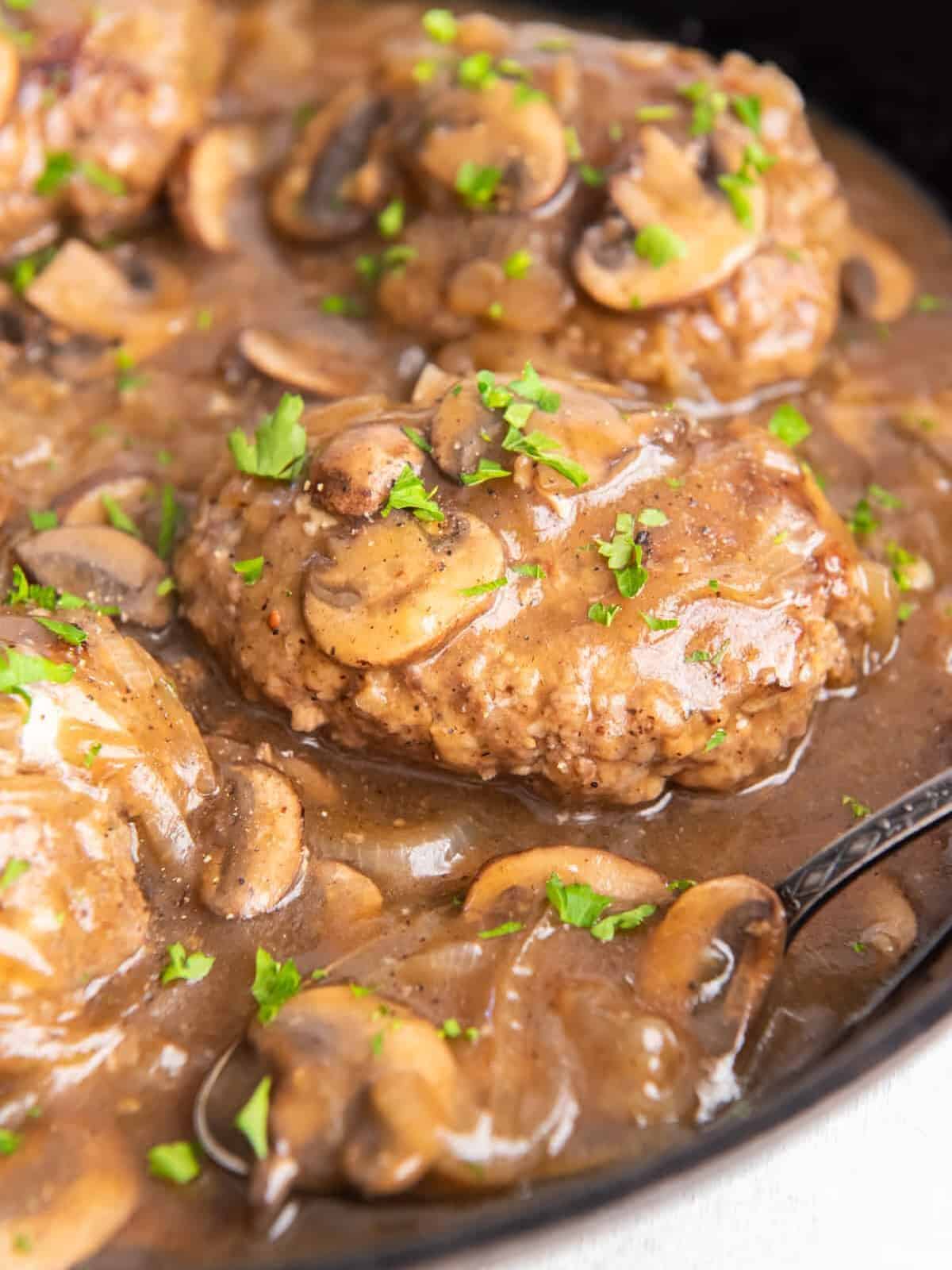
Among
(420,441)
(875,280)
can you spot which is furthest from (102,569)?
(875,280)

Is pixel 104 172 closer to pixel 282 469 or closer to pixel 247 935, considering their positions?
pixel 282 469

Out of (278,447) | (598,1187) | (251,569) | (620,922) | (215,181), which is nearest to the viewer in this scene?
(598,1187)

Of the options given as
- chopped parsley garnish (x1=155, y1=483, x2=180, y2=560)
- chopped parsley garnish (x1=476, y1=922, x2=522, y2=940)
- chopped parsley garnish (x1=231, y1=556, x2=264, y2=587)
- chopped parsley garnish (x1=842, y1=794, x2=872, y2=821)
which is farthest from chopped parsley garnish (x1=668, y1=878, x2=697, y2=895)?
chopped parsley garnish (x1=155, y1=483, x2=180, y2=560)

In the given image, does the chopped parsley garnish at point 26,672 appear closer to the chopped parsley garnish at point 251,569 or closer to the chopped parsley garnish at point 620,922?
the chopped parsley garnish at point 251,569

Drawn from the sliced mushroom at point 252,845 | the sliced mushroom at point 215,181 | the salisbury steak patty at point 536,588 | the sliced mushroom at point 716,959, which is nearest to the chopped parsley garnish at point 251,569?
the salisbury steak patty at point 536,588

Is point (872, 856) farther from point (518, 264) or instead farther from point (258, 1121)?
point (518, 264)

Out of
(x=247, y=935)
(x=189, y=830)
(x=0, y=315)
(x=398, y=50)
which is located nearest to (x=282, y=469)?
(x=189, y=830)

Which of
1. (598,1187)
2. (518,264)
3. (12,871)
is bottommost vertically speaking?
(12,871)
